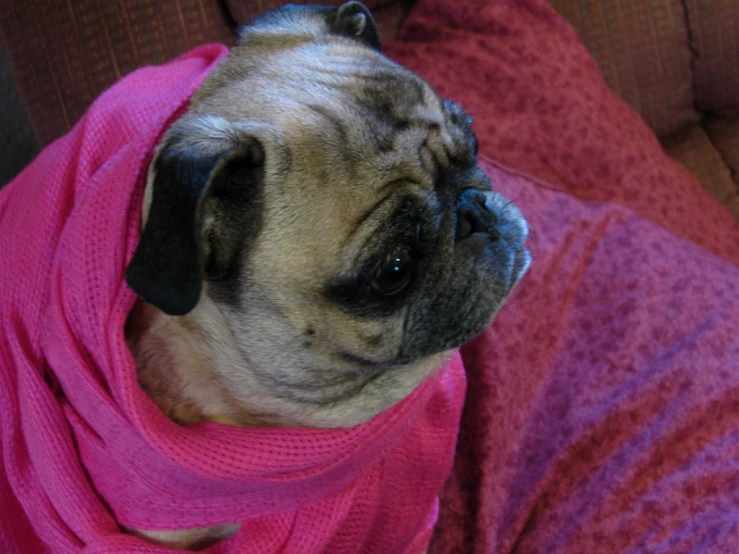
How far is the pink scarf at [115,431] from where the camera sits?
1092mm

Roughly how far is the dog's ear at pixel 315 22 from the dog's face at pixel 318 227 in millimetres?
60

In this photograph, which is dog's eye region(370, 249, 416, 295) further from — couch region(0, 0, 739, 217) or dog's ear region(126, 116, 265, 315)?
couch region(0, 0, 739, 217)

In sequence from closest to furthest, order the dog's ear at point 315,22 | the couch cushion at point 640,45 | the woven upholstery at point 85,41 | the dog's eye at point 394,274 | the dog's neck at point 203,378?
the dog's eye at point 394,274
the dog's neck at point 203,378
the dog's ear at point 315,22
the woven upholstery at point 85,41
the couch cushion at point 640,45

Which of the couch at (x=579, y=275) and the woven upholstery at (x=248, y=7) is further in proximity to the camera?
the woven upholstery at (x=248, y=7)

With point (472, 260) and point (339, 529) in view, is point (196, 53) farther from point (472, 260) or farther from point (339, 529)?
point (339, 529)

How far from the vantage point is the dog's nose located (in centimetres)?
111

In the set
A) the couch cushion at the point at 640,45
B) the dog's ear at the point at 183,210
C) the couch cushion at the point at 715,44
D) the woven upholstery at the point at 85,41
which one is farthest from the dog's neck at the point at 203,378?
the couch cushion at the point at 715,44

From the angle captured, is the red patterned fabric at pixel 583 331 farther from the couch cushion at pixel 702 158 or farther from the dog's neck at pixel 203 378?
the dog's neck at pixel 203 378

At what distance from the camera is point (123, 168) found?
1.10 metres

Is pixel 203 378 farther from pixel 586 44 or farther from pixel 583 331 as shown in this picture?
pixel 586 44

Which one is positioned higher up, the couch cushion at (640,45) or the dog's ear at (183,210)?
the dog's ear at (183,210)

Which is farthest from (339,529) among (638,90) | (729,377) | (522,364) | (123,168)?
(638,90)

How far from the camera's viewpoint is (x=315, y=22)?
4.12 feet

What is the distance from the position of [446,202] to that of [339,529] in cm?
69
